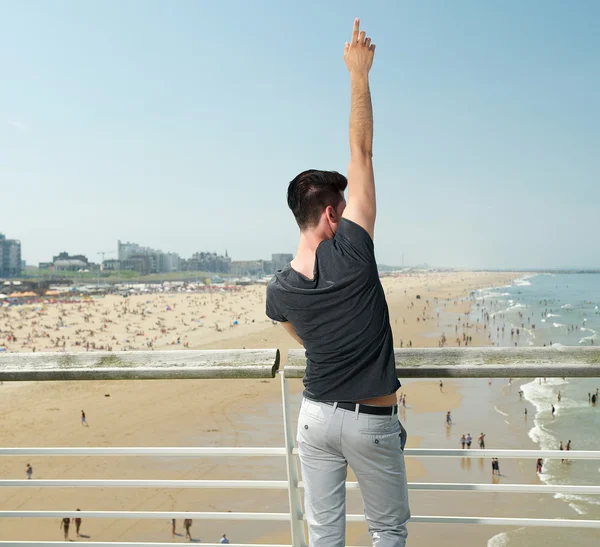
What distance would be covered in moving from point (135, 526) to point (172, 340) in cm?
2950

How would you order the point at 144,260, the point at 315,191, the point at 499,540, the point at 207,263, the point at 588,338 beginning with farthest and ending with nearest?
the point at 207,263, the point at 144,260, the point at 588,338, the point at 499,540, the point at 315,191

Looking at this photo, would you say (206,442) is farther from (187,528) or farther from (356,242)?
(356,242)

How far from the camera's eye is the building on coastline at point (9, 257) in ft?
463

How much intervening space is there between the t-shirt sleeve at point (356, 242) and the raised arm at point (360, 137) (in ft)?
0.09

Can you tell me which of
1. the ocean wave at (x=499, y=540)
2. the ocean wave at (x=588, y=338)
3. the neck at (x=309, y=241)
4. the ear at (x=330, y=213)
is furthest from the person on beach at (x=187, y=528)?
the ocean wave at (x=588, y=338)

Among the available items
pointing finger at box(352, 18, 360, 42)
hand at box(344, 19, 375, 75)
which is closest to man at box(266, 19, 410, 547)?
hand at box(344, 19, 375, 75)

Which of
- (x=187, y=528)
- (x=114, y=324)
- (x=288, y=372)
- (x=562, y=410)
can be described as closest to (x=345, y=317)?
(x=288, y=372)

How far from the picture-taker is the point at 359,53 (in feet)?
6.77

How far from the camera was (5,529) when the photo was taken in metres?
10.6

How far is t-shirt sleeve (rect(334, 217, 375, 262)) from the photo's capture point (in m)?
1.70

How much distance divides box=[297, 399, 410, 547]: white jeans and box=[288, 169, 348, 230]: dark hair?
2.10 ft

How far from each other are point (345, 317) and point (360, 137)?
23.7 inches

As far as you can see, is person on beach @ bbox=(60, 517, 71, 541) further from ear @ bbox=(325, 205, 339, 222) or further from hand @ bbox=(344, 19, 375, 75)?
hand @ bbox=(344, 19, 375, 75)

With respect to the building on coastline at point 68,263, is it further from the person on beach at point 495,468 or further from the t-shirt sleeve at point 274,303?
the t-shirt sleeve at point 274,303
